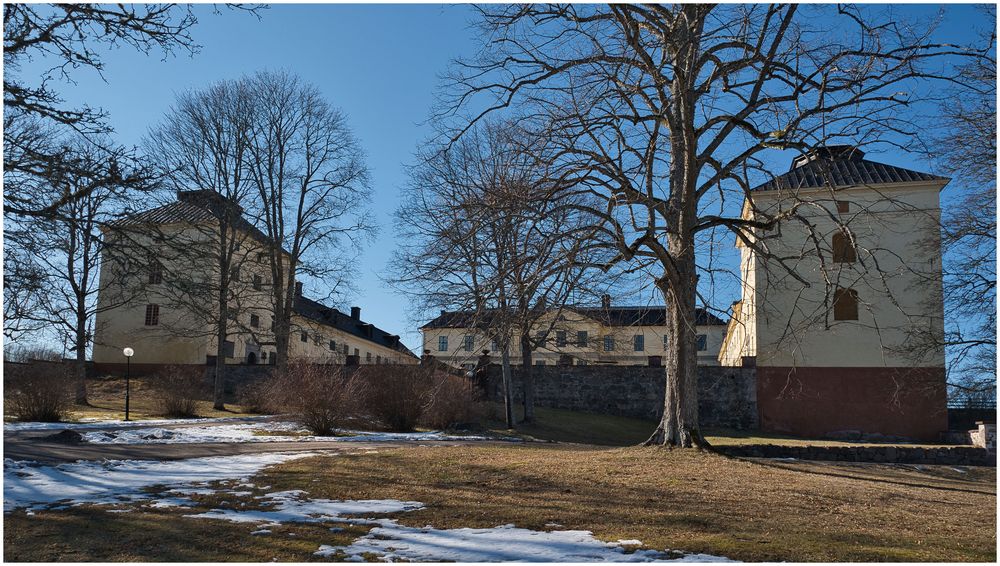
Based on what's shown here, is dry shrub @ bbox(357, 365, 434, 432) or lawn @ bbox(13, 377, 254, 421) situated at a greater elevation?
dry shrub @ bbox(357, 365, 434, 432)

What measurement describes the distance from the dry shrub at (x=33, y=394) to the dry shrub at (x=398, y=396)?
754cm

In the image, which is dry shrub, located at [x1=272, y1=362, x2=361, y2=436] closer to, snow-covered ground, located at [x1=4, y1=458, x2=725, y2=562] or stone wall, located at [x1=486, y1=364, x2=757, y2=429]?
snow-covered ground, located at [x1=4, y1=458, x2=725, y2=562]

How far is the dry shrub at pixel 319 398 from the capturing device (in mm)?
17266

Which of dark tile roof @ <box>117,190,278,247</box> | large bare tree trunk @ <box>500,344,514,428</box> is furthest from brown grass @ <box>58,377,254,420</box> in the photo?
large bare tree trunk @ <box>500,344,514,428</box>

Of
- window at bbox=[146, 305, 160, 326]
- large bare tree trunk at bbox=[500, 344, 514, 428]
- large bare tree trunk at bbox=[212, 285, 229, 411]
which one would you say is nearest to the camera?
large bare tree trunk at bbox=[500, 344, 514, 428]

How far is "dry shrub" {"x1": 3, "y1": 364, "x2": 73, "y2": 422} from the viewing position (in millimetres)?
18094

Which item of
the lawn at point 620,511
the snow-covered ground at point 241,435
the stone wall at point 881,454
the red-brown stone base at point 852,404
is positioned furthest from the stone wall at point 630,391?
the lawn at point 620,511

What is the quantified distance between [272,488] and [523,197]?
5441mm

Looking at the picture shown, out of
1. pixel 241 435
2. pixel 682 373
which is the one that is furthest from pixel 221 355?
pixel 682 373

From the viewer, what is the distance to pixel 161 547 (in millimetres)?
5961

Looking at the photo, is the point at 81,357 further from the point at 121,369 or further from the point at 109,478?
the point at 109,478

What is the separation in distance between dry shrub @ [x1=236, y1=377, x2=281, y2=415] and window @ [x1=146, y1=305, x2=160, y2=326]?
1049 centimetres

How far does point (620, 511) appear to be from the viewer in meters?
7.55

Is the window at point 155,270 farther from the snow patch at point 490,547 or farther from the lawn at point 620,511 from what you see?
the snow patch at point 490,547
